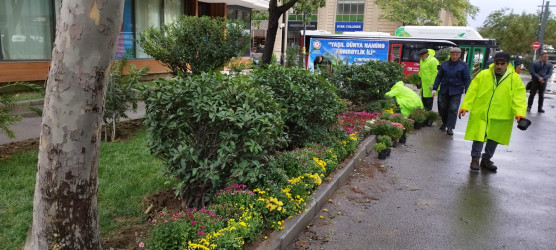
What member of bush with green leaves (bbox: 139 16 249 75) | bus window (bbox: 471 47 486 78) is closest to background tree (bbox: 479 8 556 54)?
bus window (bbox: 471 47 486 78)

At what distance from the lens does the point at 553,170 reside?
692 cm

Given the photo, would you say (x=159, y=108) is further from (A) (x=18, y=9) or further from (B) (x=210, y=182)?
(A) (x=18, y=9)

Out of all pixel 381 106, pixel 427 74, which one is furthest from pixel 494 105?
pixel 427 74

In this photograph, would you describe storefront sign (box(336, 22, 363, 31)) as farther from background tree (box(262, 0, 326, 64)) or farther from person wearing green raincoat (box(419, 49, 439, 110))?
background tree (box(262, 0, 326, 64))

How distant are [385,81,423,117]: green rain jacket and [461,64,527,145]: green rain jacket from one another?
3517 millimetres

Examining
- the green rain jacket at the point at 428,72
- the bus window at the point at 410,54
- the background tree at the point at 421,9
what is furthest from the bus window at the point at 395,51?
the background tree at the point at 421,9

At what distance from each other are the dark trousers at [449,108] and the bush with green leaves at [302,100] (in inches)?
148

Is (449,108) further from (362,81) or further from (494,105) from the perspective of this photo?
(494,105)

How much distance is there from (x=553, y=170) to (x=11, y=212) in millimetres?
7402

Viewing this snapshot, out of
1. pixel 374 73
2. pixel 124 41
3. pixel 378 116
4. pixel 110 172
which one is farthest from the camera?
pixel 124 41

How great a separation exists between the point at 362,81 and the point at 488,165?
3.91 metres

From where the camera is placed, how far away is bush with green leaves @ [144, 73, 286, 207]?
12.6 ft

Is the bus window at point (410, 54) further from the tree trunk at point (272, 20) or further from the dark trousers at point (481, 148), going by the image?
the dark trousers at point (481, 148)

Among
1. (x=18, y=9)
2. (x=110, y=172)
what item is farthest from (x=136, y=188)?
(x=18, y=9)
